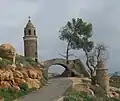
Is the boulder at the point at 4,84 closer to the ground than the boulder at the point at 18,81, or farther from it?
closer to the ground

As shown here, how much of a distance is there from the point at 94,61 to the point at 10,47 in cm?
2742

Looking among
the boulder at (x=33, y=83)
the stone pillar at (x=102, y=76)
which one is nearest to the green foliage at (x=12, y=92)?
the boulder at (x=33, y=83)

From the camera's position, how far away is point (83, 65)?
210 ft

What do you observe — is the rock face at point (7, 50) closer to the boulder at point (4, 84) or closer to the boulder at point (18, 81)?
the boulder at point (18, 81)

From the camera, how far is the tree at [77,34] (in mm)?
66125

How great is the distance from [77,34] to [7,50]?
102 feet

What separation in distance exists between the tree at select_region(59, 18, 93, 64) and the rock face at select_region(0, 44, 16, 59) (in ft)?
97.5

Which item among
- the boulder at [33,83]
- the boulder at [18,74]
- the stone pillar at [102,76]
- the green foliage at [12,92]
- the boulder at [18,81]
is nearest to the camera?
the green foliage at [12,92]

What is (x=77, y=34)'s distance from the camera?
66875mm

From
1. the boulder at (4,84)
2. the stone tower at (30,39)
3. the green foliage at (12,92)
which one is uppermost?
the stone tower at (30,39)

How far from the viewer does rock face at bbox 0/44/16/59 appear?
122ft

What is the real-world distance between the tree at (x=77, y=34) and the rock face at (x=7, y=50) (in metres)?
29.7

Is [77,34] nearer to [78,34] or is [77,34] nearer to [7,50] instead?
[78,34]

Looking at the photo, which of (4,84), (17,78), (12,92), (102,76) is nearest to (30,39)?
(102,76)
